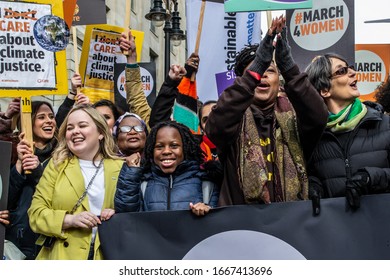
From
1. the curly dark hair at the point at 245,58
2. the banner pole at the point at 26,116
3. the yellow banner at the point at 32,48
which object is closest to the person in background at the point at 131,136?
the yellow banner at the point at 32,48

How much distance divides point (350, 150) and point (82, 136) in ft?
5.59

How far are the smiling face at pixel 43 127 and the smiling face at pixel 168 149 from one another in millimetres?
1489

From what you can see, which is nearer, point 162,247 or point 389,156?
point 389,156

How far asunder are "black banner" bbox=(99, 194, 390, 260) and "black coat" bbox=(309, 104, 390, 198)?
0.36 ft

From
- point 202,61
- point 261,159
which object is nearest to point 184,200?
point 261,159

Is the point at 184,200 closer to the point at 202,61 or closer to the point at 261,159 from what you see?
the point at 261,159

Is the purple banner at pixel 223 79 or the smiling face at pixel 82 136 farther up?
the purple banner at pixel 223 79

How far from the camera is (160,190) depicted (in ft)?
13.3

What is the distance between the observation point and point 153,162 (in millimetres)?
4246

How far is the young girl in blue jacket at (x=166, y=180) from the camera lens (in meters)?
3.99

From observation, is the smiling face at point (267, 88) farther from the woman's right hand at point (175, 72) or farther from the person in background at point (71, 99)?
the person in background at point (71, 99)

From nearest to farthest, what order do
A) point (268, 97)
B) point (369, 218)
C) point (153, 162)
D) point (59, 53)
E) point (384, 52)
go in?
point (369, 218)
point (268, 97)
point (153, 162)
point (59, 53)
point (384, 52)

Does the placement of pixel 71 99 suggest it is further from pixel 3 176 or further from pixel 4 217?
pixel 4 217

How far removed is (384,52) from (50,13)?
16.4 ft
